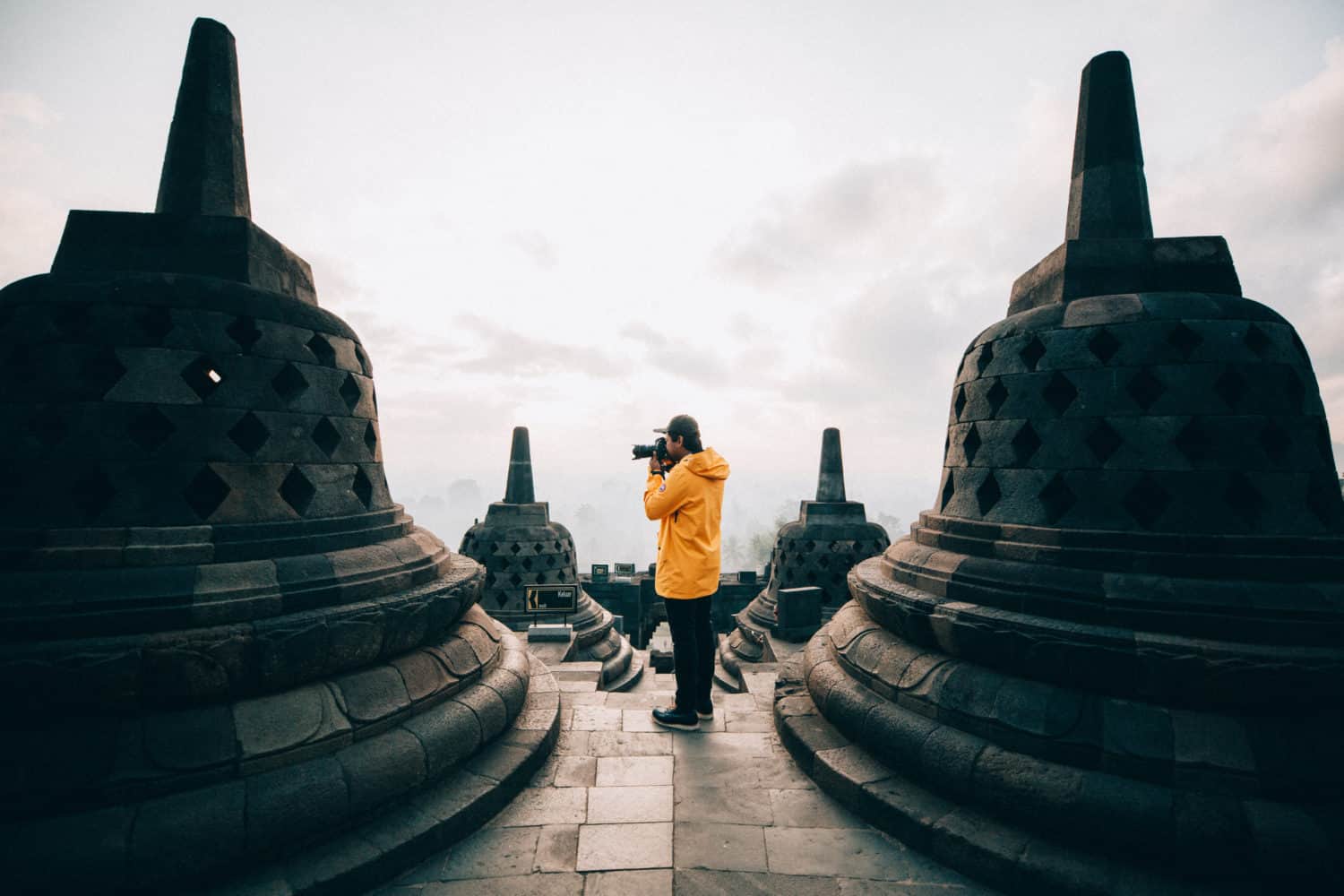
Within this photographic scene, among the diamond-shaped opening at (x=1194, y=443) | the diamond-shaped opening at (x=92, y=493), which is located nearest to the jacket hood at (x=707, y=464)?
the diamond-shaped opening at (x=1194, y=443)

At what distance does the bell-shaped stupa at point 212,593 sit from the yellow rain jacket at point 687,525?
52.1 inches

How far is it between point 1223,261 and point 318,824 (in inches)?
244

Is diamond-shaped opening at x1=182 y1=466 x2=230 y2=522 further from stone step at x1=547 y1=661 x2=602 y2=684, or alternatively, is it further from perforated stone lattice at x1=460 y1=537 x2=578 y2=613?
perforated stone lattice at x1=460 y1=537 x2=578 y2=613

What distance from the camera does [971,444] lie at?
13.6 feet

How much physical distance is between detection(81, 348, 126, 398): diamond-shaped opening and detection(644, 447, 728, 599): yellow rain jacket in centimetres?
312

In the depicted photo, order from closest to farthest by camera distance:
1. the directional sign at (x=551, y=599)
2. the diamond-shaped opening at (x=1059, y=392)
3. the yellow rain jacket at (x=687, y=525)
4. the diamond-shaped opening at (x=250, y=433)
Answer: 1. the diamond-shaped opening at (x=250, y=433)
2. the diamond-shaped opening at (x=1059, y=392)
3. the yellow rain jacket at (x=687, y=525)
4. the directional sign at (x=551, y=599)

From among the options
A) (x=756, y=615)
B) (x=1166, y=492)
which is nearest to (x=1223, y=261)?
(x=1166, y=492)

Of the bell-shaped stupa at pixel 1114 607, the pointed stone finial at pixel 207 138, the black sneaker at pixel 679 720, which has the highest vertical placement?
the pointed stone finial at pixel 207 138

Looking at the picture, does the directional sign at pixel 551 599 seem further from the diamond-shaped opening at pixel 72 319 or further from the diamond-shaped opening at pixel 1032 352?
the diamond-shaped opening at pixel 1032 352

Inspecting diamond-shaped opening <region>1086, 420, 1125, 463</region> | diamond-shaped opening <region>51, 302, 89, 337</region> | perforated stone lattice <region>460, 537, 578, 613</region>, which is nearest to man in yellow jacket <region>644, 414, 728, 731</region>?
diamond-shaped opening <region>1086, 420, 1125, 463</region>

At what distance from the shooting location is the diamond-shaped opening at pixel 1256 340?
339cm

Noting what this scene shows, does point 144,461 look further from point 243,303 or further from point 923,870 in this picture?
point 923,870

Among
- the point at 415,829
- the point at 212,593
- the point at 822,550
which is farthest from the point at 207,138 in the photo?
the point at 822,550

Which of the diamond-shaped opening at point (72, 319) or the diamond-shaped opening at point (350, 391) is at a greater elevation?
the diamond-shaped opening at point (72, 319)
